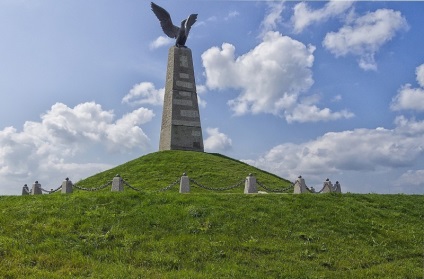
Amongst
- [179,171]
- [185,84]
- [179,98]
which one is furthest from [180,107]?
[179,171]

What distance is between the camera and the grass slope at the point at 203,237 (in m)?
11.4

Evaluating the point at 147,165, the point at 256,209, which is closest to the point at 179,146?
the point at 147,165

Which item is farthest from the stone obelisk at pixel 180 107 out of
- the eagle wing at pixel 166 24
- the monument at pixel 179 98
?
the eagle wing at pixel 166 24

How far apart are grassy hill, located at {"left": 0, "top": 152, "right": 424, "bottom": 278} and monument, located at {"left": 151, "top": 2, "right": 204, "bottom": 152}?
53.9 ft

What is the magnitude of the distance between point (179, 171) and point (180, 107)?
7.70 m

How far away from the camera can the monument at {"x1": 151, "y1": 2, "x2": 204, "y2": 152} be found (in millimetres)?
33219

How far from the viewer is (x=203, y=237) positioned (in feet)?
42.7

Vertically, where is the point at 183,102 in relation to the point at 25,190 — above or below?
above

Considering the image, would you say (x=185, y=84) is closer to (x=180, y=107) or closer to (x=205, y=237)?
(x=180, y=107)

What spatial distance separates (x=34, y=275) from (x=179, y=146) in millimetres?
22636

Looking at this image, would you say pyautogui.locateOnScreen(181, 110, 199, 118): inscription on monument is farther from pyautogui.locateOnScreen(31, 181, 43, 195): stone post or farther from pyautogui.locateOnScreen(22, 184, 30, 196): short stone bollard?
pyautogui.locateOnScreen(31, 181, 43, 195): stone post

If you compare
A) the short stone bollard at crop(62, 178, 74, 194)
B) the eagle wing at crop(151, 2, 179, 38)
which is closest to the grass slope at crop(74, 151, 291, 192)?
the short stone bollard at crop(62, 178, 74, 194)

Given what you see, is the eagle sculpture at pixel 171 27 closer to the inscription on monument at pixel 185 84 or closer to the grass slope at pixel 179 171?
the inscription on monument at pixel 185 84

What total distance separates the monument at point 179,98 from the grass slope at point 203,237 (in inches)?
652
